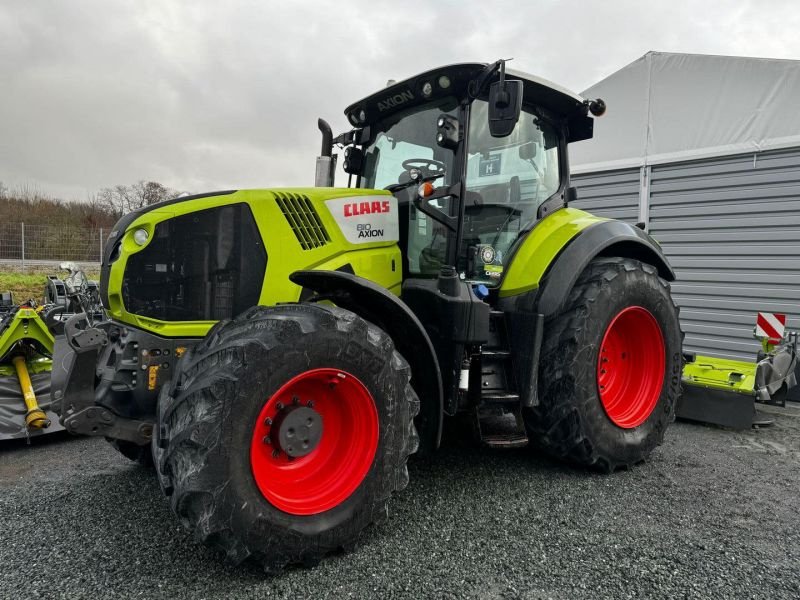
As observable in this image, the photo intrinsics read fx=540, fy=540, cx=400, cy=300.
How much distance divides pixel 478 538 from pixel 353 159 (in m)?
2.58

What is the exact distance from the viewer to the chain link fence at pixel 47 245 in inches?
593

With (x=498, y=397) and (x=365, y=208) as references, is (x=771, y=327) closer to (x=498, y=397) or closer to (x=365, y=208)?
(x=498, y=397)

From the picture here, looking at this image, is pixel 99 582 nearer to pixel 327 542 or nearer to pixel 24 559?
pixel 24 559

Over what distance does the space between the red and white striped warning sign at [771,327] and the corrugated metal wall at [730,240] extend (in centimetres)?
94

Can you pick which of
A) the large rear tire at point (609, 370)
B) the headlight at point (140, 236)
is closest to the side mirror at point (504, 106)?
the large rear tire at point (609, 370)

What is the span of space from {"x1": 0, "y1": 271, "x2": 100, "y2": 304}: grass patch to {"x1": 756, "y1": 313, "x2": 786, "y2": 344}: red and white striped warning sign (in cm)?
1242

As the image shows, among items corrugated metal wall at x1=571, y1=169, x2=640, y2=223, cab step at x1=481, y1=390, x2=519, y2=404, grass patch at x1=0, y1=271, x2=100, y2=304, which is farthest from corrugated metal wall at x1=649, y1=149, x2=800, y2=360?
grass patch at x1=0, y1=271, x2=100, y2=304

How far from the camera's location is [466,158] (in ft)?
10.2

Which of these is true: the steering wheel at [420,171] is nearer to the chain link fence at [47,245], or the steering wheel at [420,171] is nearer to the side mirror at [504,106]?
the side mirror at [504,106]

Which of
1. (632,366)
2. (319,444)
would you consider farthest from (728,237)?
(319,444)

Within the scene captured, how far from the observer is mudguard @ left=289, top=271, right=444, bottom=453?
2.53 metres

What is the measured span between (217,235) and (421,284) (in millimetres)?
1134

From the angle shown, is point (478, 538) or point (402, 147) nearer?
point (478, 538)

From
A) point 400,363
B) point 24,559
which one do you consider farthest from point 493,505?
point 24,559
